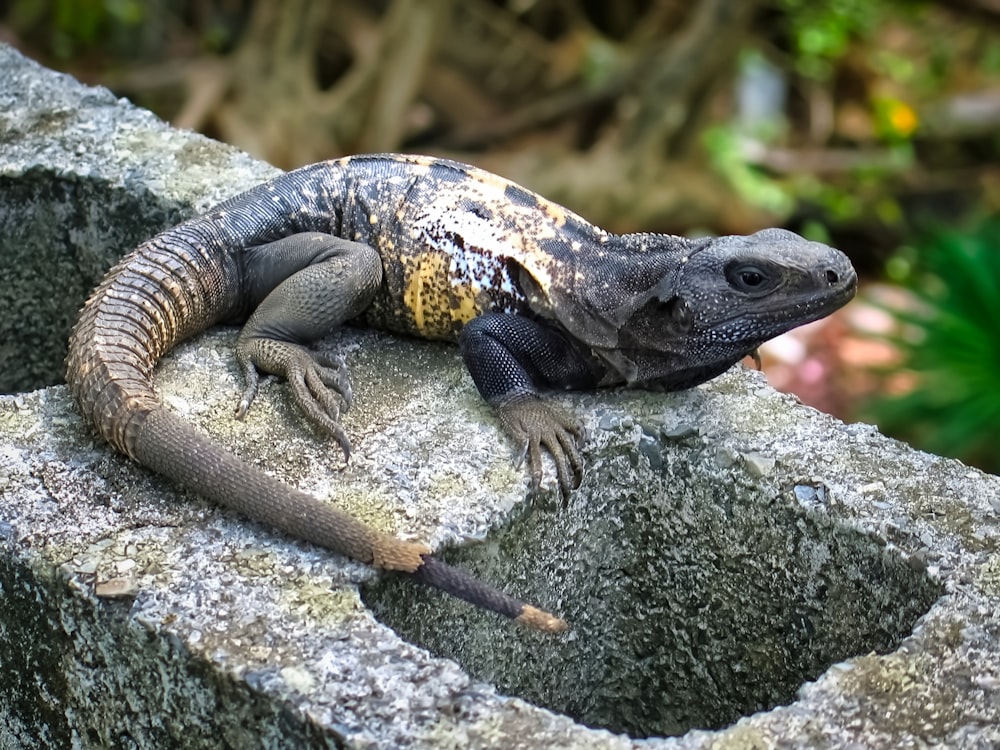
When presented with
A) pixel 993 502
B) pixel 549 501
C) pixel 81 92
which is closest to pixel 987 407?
pixel 993 502

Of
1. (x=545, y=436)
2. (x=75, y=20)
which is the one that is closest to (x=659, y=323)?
(x=545, y=436)

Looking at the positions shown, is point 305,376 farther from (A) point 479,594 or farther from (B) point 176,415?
(A) point 479,594

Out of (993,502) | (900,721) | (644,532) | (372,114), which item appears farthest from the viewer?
(372,114)

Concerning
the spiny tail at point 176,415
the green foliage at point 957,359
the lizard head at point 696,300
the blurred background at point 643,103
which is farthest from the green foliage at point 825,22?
the spiny tail at point 176,415

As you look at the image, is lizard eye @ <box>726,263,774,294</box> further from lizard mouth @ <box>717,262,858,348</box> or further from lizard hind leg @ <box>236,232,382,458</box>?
lizard hind leg @ <box>236,232,382,458</box>

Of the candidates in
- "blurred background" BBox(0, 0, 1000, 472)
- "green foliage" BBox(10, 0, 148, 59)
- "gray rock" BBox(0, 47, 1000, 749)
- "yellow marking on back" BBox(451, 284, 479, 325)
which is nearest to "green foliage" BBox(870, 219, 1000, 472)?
"blurred background" BBox(0, 0, 1000, 472)

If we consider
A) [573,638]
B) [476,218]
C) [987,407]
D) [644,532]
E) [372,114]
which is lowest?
[372,114]

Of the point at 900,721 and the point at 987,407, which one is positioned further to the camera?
the point at 987,407

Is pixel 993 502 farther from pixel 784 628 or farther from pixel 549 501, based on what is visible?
pixel 549 501
